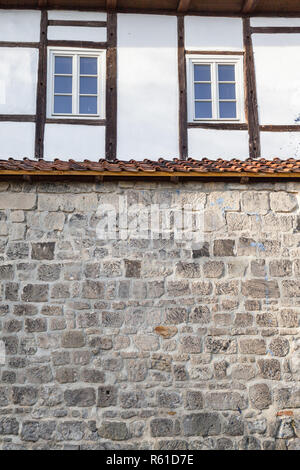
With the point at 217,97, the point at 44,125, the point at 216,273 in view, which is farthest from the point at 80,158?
the point at 216,273

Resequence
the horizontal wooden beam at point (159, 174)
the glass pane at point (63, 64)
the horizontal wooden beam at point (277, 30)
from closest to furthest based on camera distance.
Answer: the horizontal wooden beam at point (159, 174) → the glass pane at point (63, 64) → the horizontal wooden beam at point (277, 30)

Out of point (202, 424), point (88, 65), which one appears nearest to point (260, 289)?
point (202, 424)

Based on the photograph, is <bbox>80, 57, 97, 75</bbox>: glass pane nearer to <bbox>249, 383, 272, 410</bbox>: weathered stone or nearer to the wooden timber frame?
the wooden timber frame

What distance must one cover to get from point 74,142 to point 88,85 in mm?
931

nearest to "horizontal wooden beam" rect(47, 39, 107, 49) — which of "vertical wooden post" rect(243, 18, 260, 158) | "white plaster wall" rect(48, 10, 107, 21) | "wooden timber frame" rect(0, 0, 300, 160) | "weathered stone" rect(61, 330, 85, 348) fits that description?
"wooden timber frame" rect(0, 0, 300, 160)

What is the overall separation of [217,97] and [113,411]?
4.54 meters

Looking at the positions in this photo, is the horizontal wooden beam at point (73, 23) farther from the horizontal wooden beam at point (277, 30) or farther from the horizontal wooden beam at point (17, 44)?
the horizontal wooden beam at point (277, 30)

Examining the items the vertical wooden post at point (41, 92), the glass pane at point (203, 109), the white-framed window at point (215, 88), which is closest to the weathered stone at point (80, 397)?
the vertical wooden post at point (41, 92)

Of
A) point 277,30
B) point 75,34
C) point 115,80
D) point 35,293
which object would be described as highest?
point 277,30

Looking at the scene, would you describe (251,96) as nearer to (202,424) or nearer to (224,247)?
(224,247)

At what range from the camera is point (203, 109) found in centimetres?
801

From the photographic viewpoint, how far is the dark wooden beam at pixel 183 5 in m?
8.12

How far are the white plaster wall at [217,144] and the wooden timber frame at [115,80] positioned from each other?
63 mm

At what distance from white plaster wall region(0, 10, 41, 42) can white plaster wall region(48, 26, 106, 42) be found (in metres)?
0.23
